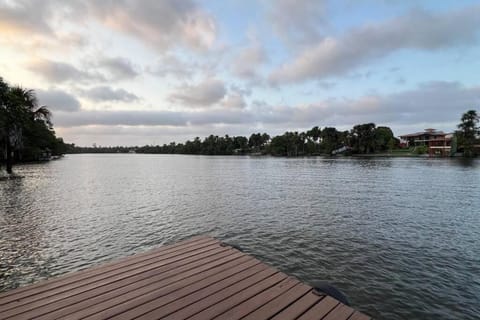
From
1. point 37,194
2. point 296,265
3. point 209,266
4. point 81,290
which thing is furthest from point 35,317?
point 37,194

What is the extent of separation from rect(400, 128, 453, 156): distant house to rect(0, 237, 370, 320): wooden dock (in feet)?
367

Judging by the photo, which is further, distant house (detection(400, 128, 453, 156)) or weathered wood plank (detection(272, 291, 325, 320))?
distant house (detection(400, 128, 453, 156))

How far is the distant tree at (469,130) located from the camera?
76625 millimetres

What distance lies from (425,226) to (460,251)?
2997mm

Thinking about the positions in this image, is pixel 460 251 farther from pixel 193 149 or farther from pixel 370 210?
pixel 193 149

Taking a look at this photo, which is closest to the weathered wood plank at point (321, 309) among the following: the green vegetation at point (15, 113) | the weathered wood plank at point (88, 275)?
the weathered wood plank at point (88, 275)

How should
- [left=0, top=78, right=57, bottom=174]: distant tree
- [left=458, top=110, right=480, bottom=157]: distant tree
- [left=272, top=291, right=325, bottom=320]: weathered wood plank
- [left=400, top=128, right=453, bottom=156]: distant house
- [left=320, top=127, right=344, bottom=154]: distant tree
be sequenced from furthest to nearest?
[left=320, top=127, right=344, bottom=154]: distant tree < [left=400, top=128, right=453, bottom=156]: distant house < [left=458, top=110, right=480, bottom=157]: distant tree < [left=0, top=78, right=57, bottom=174]: distant tree < [left=272, top=291, right=325, bottom=320]: weathered wood plank

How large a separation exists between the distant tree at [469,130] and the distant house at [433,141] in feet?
34.3

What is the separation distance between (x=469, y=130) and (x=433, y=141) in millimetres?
35732

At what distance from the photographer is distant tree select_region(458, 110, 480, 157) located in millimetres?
76625

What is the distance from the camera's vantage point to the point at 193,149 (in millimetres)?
193125

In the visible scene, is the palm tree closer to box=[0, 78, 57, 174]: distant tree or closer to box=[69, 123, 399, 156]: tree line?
box=[0, 78, 57, 174]: distant tree

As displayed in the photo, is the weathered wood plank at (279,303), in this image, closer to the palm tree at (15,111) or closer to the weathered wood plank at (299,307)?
the weathered wood plank at (299,307)

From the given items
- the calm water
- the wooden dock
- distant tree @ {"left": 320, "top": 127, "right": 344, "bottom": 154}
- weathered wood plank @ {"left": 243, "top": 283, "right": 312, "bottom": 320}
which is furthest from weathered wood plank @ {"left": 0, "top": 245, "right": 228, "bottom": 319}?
distant tree @ {"left": 320, "top": 127, "right": 344, "bottom": 154}
